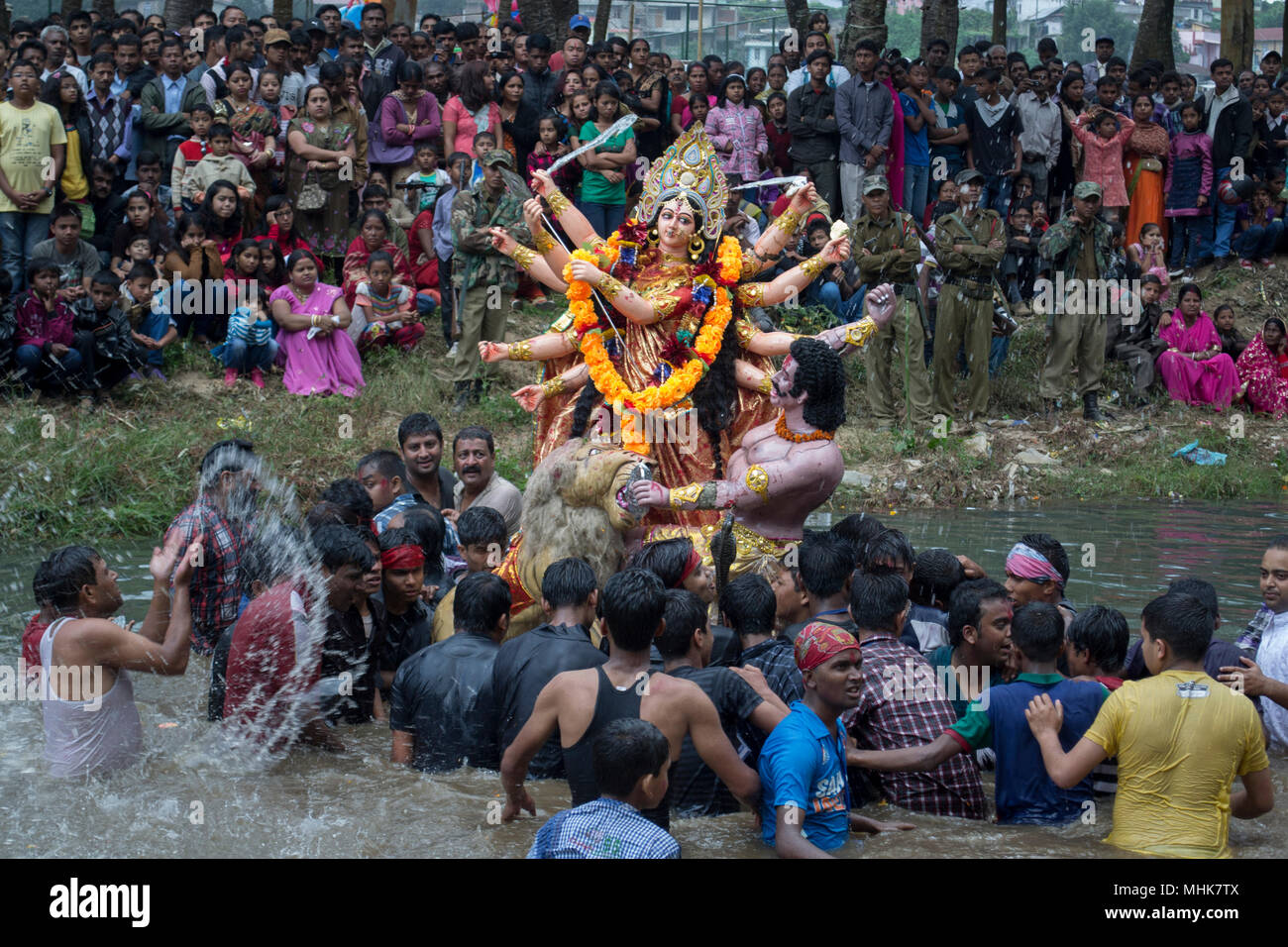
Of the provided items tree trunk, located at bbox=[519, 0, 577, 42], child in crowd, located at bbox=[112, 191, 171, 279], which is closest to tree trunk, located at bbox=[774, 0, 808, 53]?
tree trunk, located at bbox=[519, 0, 577, 42]

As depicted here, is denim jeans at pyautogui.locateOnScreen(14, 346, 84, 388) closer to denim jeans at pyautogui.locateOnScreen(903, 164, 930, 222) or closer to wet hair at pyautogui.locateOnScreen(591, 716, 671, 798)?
denim jeans at pyautogui.locateOnScreen(903, 164, 930, 222)

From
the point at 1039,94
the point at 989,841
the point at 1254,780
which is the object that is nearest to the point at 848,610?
the point at 989,841

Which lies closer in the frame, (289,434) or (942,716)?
(942,716)

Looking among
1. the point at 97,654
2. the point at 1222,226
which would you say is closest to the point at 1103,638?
the point at 97,654

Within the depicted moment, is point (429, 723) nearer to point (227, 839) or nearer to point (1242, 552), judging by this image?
point (227, 839)

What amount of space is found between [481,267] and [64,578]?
7862 millimetres

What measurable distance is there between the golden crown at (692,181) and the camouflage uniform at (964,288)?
6291mm

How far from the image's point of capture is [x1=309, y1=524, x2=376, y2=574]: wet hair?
6.17 metres

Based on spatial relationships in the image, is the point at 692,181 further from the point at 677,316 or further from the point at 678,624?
the point at 678,624

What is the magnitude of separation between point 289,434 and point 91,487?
5.45 ft

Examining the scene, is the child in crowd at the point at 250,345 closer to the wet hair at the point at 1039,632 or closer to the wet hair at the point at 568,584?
the wet hair at the point at 568,584

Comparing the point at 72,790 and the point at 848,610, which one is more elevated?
the point at 848,610

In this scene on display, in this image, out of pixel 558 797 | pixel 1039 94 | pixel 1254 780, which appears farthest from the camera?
pixel 1039 94

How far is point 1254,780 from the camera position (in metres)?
4.91
